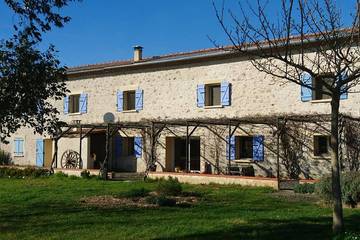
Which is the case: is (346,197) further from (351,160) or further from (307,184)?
(351,160)

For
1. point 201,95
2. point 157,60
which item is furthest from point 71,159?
point 201,95

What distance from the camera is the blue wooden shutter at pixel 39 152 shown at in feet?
93.4

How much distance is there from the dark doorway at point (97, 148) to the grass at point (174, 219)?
A: 40.8 ft

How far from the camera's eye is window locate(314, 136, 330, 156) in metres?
19.7

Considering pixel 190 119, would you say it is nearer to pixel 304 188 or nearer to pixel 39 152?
pixel 304 188

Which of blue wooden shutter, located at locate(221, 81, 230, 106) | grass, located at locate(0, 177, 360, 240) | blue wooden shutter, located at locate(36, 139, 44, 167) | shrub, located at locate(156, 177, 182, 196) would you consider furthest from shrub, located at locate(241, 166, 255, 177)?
blue wooden shutter, located at locate(36, 139, 44, 167)

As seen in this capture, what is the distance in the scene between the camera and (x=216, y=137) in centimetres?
2241

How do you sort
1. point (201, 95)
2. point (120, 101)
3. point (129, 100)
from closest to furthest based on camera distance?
point (201, 95), point (120, 101), point (129, 100)

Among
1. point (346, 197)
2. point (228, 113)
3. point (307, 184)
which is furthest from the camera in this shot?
point (228, 113)

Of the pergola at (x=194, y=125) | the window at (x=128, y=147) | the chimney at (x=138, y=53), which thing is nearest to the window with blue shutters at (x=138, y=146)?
the pergola at (x=194, y=125)

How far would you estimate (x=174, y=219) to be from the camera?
9.77 m

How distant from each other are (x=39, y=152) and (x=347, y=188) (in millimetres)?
20582

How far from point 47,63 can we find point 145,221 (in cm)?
346

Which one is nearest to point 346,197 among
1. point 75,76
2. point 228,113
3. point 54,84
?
Result: point 54,84
